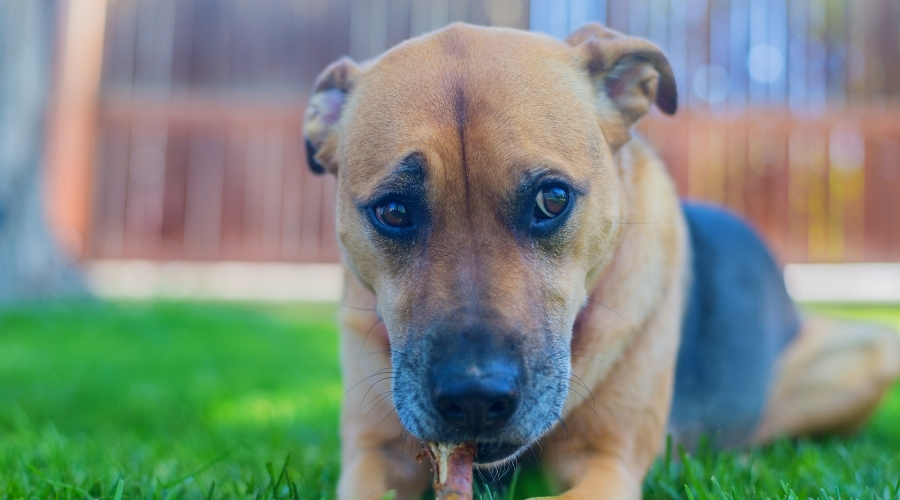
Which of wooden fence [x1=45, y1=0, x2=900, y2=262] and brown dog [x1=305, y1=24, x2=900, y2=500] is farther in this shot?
wooden fence [x1=45, y1=0, x2=900, y2=262]

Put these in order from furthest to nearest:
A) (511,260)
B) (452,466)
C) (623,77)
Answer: (623,77), (511,260), (452,466)

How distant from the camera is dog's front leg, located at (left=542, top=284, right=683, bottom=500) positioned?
2.60 metres

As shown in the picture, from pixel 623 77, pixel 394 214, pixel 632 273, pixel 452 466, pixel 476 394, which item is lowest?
pixel 452 466

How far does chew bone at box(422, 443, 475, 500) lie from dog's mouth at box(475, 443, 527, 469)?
24 millimetres

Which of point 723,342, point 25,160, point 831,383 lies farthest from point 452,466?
point 25,160

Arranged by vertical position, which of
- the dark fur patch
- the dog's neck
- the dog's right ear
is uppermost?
the dog's right ear

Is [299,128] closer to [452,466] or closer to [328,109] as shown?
[328,109]

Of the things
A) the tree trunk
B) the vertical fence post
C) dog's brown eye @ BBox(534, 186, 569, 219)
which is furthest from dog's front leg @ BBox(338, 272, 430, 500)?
the vertical fence post

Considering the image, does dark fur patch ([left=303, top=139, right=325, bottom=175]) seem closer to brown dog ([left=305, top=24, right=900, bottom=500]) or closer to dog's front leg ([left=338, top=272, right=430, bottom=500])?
brown dog ([left=305, top=24, right=900, bottom=500])

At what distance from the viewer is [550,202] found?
2.43m

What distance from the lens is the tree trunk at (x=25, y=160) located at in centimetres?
798

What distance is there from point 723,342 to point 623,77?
4.40 feet

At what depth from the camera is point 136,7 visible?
468 inches

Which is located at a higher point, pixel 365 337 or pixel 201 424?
pixel 365 337
